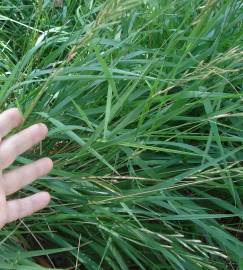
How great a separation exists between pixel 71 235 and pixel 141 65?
0.51 m

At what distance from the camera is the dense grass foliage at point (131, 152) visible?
44.2 inches

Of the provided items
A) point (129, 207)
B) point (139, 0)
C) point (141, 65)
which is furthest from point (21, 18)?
point (139, 0)

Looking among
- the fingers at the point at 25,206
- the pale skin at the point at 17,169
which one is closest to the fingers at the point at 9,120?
the pale skin at the point at 17,169

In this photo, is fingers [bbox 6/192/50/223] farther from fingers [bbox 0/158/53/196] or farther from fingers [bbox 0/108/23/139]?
fingers [bbox 0/108/23/139]

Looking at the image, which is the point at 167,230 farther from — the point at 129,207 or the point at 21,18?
the point at 21,18

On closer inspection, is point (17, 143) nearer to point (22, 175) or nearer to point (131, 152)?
point (22, 175)

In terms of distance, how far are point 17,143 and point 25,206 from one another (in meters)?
0.14

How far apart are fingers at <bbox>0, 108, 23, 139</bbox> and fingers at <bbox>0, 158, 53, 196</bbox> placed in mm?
87

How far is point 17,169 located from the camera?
1.10m

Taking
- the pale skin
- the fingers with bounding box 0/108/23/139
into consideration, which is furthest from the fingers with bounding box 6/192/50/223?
the fingers with bounding box 0/108/23/139

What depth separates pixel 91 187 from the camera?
120cm

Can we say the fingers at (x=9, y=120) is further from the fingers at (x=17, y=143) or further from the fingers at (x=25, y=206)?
the fingers at (x=25, y=206)

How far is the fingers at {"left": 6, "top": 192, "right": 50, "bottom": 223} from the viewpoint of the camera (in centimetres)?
108

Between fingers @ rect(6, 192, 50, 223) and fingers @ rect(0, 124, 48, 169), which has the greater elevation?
fingers @ rect(0, 124, 48, 169)
